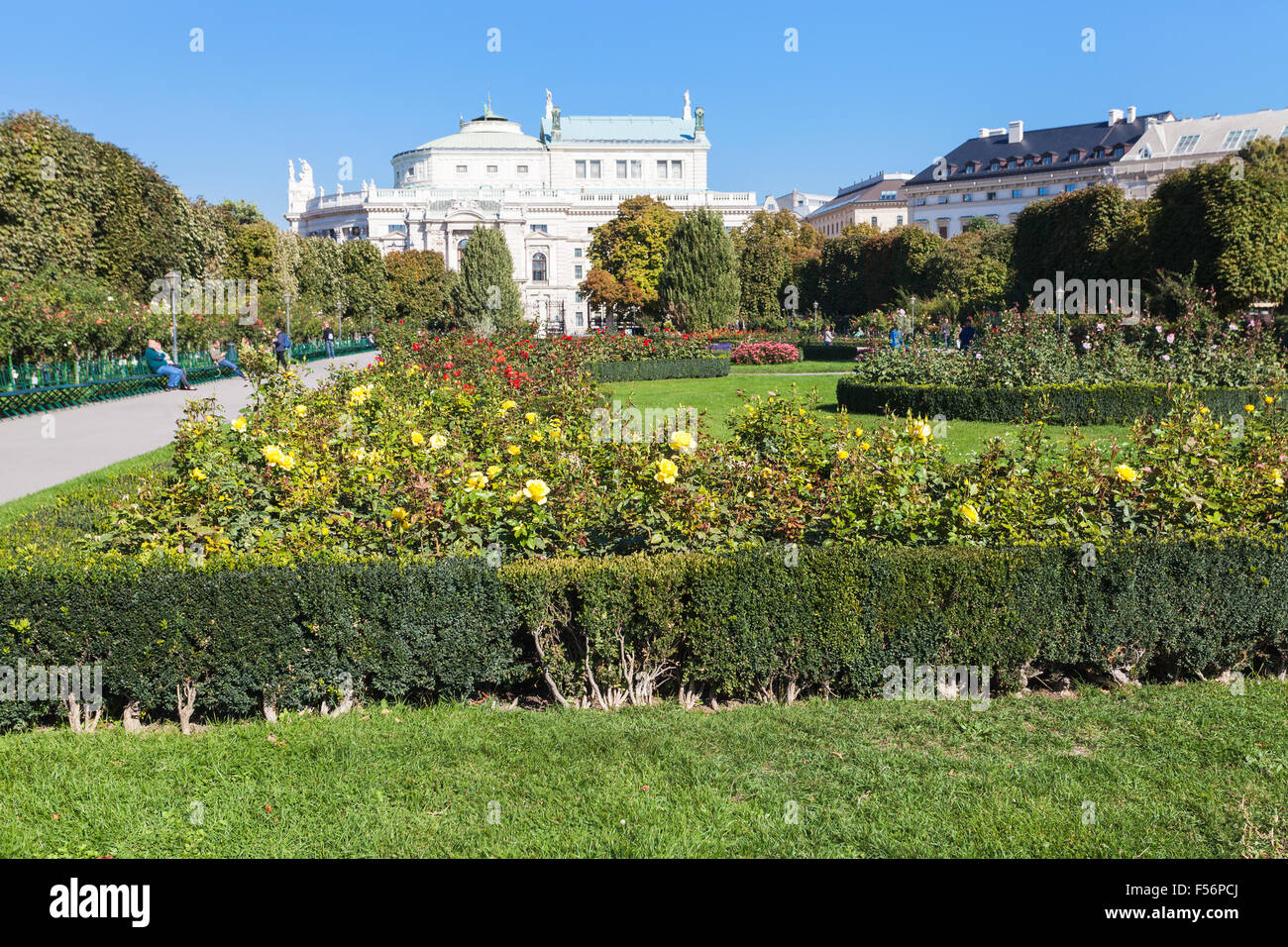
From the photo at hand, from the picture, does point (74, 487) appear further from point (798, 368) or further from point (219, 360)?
point (798, 368)

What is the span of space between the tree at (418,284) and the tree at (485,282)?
1351cm

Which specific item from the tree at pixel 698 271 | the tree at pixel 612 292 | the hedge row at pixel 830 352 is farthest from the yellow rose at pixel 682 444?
the tree at pixel 612 292

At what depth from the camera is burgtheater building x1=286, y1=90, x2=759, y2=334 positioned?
7524 centimetres

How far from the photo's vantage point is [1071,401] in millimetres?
13617

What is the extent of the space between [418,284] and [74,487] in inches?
2037

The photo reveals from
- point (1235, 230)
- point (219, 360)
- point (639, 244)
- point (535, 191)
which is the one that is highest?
point (535, 191)

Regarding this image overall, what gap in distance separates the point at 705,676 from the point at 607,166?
8412 cm

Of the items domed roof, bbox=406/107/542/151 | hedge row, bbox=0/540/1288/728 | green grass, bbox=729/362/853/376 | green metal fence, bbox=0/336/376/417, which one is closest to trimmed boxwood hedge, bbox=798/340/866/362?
green grass, bbox=729/362/853/376

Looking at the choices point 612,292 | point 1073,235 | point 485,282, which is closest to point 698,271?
point 485,282

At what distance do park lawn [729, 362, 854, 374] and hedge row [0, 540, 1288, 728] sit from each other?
826 inches

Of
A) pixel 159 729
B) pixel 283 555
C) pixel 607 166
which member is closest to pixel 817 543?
pixel 283 555

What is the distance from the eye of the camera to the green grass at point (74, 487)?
6625 mm

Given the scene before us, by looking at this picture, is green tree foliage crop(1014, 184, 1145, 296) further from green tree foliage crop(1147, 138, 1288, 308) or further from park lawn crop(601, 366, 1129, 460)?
park lawn crop(601, 366, 1129, 460)

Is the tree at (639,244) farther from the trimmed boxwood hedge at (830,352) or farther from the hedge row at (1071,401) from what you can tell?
the hedge row at (1071,401)
